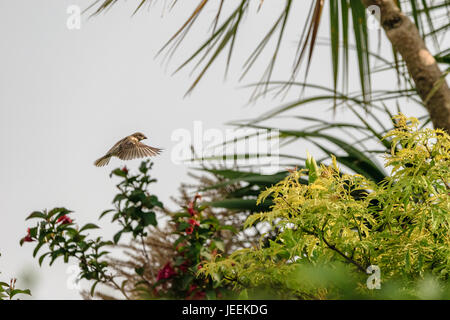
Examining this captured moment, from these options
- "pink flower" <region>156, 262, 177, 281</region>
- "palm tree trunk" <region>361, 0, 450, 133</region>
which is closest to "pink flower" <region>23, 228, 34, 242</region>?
"pink flower" <region>156, 262, 177, 281</region>

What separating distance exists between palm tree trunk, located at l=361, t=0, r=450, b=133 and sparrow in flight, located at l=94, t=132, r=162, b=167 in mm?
1033

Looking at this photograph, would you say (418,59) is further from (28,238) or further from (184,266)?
(28,238)

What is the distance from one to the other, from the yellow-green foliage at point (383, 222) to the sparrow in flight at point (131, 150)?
236 mm

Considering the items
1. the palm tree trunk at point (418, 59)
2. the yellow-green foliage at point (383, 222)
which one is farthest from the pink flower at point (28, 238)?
the palm tree trunk at point (418, 59)

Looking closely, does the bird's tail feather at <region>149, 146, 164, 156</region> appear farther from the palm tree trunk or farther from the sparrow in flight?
the palm tree trunk

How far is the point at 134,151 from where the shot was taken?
2.98ft

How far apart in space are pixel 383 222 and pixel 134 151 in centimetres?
48

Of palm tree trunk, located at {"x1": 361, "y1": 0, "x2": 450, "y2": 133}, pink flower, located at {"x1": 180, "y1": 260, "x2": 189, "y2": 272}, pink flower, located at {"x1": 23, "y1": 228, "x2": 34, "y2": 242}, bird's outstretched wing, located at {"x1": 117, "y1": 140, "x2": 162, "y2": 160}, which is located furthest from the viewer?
pink flower, located at {"x1": 180, "y1": 260, "x2": 189, "y2": 272}

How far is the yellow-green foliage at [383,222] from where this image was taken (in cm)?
79

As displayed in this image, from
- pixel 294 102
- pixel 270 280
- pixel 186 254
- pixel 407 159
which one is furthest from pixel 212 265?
pixel 294 102

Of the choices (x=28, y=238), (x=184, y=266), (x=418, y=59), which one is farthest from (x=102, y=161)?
(x=418, y=59)

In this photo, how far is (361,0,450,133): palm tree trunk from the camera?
1614 millimetres

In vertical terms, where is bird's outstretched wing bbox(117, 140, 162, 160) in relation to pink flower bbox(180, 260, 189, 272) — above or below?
above

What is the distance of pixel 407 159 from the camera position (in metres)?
0.81
